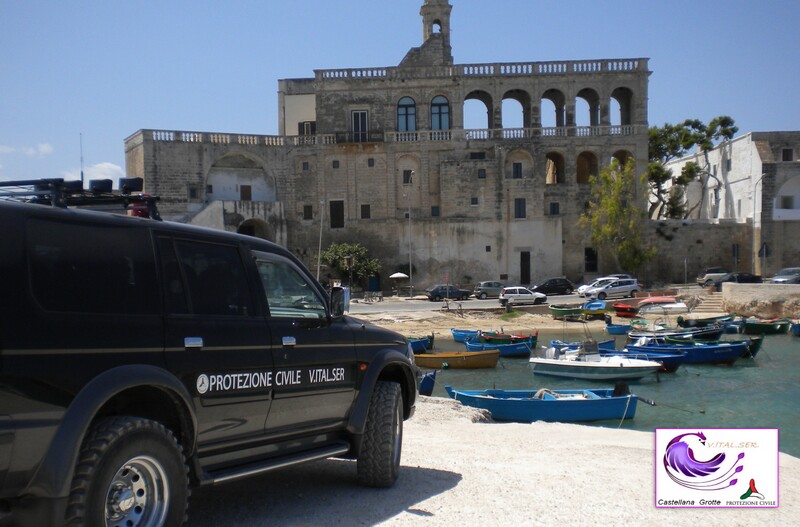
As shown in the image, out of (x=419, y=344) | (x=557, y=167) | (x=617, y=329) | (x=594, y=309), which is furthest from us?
(x=557, y=167)

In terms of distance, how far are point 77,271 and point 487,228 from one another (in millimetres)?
52065

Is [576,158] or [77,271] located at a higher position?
[576,158]

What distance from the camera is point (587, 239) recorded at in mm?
56688

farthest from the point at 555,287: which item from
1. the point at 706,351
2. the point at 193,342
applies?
the point at 193,342

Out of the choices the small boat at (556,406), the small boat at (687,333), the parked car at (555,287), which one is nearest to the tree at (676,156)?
the parked car at (555,287)

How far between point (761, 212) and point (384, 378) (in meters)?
54.4

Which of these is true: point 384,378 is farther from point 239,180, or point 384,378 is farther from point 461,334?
point 239,180

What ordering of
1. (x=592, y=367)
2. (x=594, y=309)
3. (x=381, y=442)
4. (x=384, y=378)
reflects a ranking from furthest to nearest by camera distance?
(x=594, y=309), (x=592, y=367), (x=384, y=378), (x=381, y=442)

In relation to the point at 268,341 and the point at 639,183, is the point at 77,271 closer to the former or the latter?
the point at 268,341

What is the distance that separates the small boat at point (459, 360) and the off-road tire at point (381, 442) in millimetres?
23396

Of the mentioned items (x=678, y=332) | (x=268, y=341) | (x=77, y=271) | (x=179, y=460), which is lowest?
(x=678, y=332)

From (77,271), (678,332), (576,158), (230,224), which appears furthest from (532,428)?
(576,158)

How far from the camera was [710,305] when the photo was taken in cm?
4812

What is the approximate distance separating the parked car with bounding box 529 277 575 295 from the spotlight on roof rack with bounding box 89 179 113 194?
155 ft
